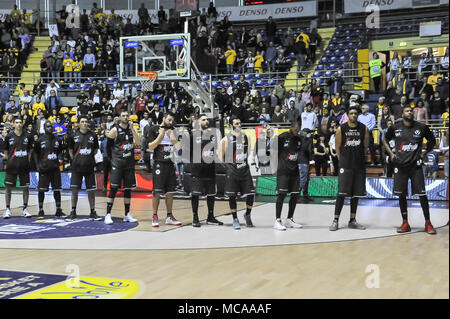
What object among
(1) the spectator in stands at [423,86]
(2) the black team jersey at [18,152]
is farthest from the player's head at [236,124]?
(1) the spectator in stands at [423,86]

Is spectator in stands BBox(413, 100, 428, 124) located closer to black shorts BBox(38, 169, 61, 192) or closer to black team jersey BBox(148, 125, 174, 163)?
black team jersey BBox(148, 125, 174, 163)

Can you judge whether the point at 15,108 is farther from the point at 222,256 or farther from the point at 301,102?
the point at 222,256

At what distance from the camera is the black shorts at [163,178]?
1042 cm

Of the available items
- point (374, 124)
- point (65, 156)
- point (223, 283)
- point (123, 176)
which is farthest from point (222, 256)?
point (65, 156)

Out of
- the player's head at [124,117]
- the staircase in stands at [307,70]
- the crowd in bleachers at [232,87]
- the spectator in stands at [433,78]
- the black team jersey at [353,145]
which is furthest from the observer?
the staircase in stands at [307,70]

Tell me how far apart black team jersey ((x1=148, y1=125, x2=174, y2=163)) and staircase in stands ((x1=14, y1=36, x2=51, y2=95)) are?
1846 centimetres

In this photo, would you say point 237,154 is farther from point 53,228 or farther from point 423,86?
point 423,86

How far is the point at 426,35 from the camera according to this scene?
22.9 m

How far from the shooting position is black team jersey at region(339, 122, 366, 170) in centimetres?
972

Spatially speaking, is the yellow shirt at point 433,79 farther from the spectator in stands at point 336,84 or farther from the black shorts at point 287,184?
the black shorts at point 287,184

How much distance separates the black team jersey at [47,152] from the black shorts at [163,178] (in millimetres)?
2553

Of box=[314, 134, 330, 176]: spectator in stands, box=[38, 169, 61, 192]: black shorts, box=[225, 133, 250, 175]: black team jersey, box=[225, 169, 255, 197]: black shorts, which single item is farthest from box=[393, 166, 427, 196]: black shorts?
box=[38, 169, 61, 192]: black shorts

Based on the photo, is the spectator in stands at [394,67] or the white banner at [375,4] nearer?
the spectator in stands at [394,67]

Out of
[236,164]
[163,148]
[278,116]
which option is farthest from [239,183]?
[278,116]
